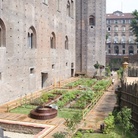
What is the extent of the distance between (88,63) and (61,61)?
248 inches

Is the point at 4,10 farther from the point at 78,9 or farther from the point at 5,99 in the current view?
the point at 78,9

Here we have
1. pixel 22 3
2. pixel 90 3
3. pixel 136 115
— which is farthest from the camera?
pixel 90 3

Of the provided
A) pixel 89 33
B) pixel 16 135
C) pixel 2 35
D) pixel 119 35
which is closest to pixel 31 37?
pixel 2 35

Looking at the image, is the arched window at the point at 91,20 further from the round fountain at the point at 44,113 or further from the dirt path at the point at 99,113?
the round fountain at the point at 44,113

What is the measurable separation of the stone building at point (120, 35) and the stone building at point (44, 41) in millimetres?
48328

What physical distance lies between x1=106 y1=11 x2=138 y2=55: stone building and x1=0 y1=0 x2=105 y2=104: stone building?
159 ft

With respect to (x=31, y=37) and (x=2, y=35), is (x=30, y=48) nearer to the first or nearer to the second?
(x=31, y=37)

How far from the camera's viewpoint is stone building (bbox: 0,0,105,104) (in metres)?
17.1

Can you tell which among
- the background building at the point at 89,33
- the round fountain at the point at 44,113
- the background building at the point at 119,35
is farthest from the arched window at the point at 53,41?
the background building at the point at 119,35

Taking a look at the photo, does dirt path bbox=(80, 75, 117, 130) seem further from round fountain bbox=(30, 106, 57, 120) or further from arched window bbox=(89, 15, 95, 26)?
arched window bbox=(89, 15, 95, 26)

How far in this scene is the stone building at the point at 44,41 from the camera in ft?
56.1

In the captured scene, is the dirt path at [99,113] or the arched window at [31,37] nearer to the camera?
the dirt path at [99,113]

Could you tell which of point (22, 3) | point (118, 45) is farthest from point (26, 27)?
point (118, 45)

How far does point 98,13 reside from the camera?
3284cm
